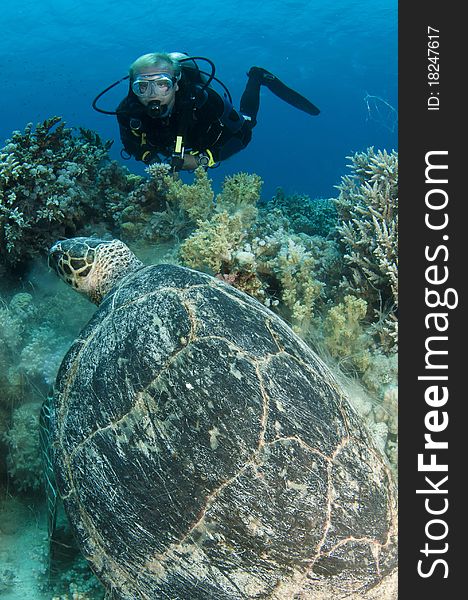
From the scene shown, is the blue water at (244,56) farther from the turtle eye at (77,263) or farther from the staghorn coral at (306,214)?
the turtle eye at (77,263)

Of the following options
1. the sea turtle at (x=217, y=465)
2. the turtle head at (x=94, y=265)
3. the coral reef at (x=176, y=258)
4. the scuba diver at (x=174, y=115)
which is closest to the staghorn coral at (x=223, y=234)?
the coral reef at (x=176, y=258)

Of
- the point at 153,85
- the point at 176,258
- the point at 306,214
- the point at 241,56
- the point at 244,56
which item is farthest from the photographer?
the point at 244,56

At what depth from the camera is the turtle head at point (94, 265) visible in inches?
120

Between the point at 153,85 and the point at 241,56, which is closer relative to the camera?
the point at 153,85

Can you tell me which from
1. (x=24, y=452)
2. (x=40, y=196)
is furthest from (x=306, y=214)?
(x=24, y=452)

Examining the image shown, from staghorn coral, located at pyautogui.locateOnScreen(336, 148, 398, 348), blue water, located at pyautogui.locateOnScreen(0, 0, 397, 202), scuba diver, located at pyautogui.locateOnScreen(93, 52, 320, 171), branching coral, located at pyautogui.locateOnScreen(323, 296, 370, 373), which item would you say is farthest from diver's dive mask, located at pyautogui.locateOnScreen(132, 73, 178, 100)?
blue water, located at pyautogui.locateOnScreen(0, 0, 397, 202)

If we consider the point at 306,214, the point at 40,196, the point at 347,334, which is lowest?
the point at 347,334

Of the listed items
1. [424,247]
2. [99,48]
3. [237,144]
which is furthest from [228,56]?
[424,247]

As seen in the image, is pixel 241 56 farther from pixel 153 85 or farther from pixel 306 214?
pixel 153 85

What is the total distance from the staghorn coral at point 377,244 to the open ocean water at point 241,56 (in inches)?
931

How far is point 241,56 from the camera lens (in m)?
49.9

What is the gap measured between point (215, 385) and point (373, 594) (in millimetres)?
1063

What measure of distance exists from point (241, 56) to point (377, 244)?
54610mm

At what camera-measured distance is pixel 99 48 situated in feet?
150
